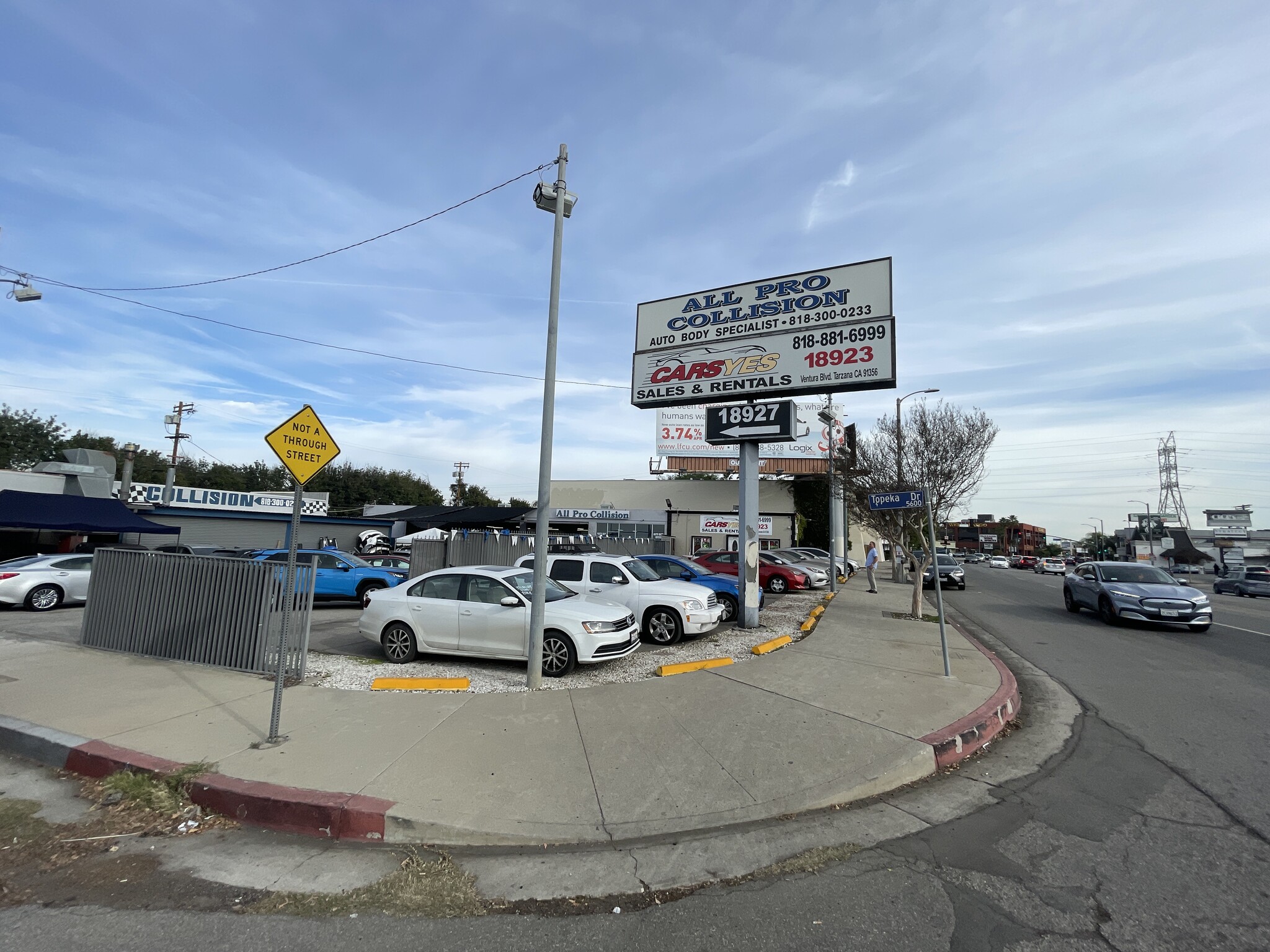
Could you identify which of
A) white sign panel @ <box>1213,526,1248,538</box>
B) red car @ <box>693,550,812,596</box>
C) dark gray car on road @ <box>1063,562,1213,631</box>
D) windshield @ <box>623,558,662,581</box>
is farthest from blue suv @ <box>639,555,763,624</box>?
white sign panel @ <box>1213,526,1248,538</box>

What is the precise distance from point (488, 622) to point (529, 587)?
89cm

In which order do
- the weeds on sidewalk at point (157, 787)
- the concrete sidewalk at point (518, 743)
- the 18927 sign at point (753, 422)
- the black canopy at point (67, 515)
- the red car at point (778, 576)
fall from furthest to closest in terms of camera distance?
1. the red car at point (778, 576)
2. the black canopy at point (67, 515)
3. the 18927 sign at point (753, 422)
4. the weeds on sidewalk at point (157, 787)
5. the concrete sidewalk at point (518, 743)

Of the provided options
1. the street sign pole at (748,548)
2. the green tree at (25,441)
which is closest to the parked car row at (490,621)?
the street sign pole at (748,548)

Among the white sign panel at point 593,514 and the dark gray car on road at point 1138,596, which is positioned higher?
the white sign panel at point 593,514

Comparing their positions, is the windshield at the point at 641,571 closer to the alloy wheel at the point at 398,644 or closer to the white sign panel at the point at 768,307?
the alloy wheel at the point at 398,644

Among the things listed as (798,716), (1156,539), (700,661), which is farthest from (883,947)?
(1156,539)

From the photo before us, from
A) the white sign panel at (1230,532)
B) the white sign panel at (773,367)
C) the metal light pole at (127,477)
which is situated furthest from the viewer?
the white sign panel at (1230,532)

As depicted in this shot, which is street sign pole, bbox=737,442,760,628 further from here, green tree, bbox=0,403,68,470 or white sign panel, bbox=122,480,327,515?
green tree, bbox=0,403,68,470

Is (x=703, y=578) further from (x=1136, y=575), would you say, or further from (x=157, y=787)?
(x=1136, y=575)

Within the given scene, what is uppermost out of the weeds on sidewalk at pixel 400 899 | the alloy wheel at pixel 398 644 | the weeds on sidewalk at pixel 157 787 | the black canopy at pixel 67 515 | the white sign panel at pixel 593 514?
the white sign panel at pixel 593 514

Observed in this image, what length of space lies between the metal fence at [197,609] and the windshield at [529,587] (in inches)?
98.7

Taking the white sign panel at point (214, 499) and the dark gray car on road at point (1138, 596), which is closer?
the dark gray car on road at point (1138, 596)

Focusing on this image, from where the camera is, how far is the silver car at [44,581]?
13.3 metres

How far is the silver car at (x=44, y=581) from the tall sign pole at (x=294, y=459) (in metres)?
11.0
